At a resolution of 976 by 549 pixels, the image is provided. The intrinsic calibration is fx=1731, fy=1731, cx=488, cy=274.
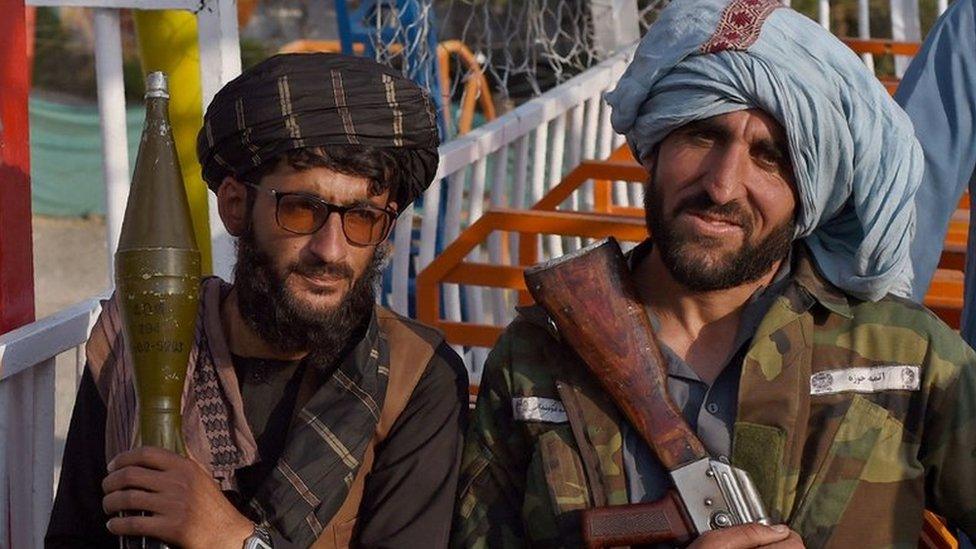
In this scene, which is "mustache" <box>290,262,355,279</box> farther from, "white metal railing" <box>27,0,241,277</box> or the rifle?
"white metal railing" <box>27,0,241,277</box>

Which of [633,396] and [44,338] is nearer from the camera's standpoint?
[633,396]

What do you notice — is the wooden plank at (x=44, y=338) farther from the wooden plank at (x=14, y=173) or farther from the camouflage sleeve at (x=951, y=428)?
the camouflage sleeve at (x=951, y=428)

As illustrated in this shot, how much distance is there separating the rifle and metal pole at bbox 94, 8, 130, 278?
1.43 m

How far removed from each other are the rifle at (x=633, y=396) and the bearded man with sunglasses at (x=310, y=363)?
0.28 m

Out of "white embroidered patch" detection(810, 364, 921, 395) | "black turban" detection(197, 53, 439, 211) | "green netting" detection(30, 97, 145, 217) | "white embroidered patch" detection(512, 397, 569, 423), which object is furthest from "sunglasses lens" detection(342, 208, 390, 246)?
"green netting" detection(30, 97, 145, 217)

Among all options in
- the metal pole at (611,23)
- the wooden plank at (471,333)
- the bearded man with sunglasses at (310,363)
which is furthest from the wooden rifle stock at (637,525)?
the metal pole at (611,23)

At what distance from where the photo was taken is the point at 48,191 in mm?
13250

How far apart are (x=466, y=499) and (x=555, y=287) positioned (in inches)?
15.1

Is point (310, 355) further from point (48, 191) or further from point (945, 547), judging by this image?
point (48, 191)

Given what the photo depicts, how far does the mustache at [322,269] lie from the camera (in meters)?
2.90

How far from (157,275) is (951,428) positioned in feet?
4.14

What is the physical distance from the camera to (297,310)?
292 cm

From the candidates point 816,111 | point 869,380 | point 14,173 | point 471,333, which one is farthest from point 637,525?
point 471,333

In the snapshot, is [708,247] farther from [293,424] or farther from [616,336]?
[293,424]
